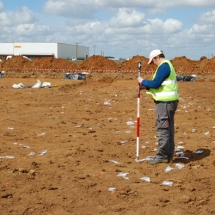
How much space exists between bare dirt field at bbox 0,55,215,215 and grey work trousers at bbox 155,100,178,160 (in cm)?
30

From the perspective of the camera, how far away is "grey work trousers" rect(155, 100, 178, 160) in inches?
259

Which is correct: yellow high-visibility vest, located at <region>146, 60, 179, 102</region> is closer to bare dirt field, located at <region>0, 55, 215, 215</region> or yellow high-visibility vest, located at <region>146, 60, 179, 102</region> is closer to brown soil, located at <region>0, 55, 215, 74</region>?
bare dirt field, located at <region>0, 55, 215, 215</region>

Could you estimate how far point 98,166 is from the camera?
6.57 m

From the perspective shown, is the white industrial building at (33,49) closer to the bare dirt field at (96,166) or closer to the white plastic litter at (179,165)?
the bare dirt field at (96,166)

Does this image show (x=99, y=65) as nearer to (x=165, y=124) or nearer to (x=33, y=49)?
(x=165, y=124)

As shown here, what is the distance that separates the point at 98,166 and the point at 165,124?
4.44ft

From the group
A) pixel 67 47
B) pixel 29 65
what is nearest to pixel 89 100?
pixel 29 65

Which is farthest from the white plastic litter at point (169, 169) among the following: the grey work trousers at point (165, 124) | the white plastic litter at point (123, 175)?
the white plastic litter at point (123, 175)

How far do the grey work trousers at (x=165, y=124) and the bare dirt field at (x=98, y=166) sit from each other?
0.30 m

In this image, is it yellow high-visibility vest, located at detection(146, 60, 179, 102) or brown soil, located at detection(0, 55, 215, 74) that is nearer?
yellow high-visibility vest, located at detection(146, 60, 179, 102)

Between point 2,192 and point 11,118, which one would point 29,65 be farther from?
point 2,192

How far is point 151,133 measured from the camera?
9.53 metres

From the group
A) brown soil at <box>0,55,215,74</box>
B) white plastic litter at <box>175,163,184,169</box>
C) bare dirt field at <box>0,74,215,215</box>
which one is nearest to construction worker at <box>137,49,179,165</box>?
white plastic litter at <box>175,163,184,169</box>

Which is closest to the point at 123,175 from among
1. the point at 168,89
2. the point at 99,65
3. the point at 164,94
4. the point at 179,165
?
the point at 179,165
